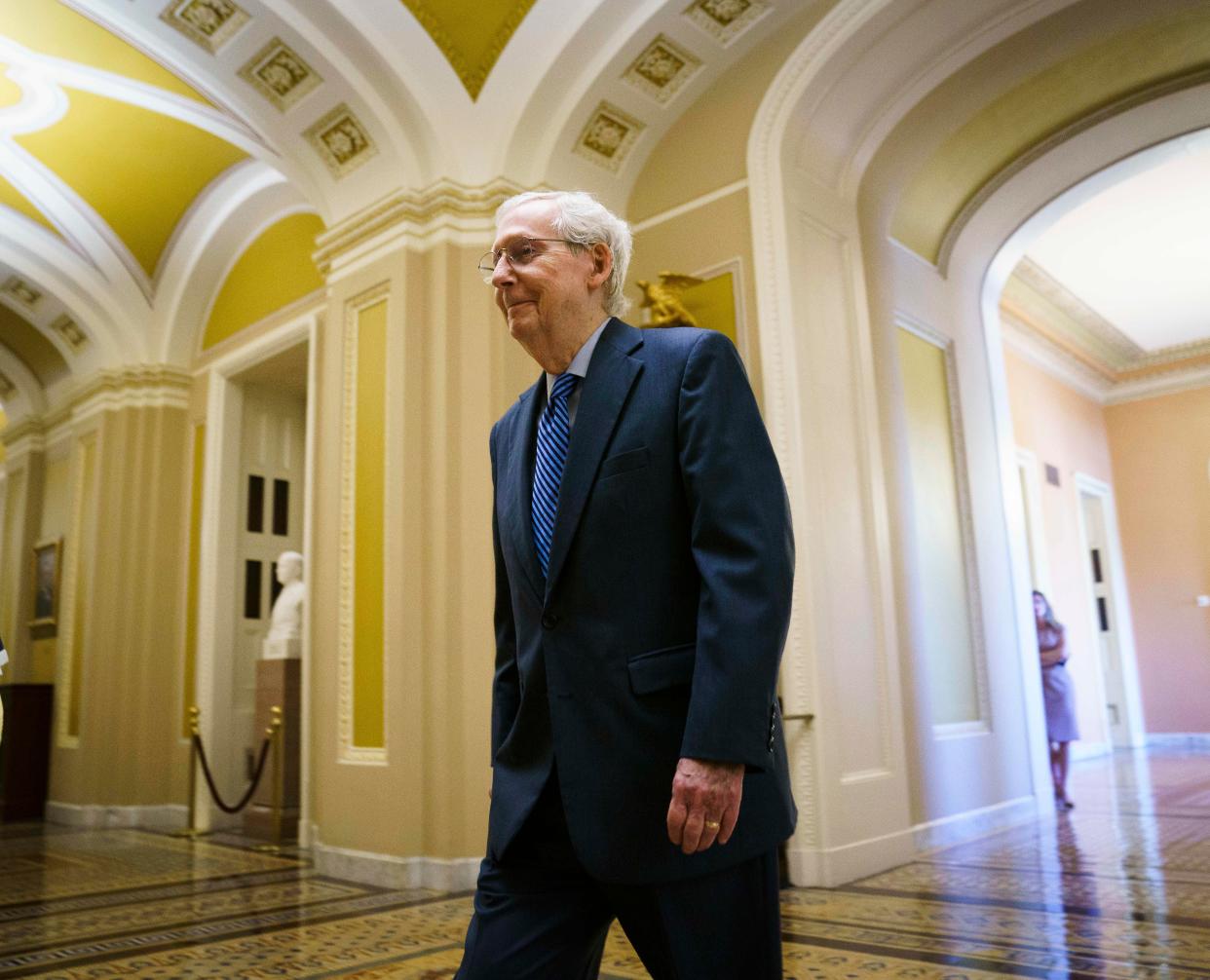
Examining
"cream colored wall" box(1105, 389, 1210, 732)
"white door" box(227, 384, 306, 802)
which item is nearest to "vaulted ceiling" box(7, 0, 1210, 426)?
"white door" box(227, 384, 306, 802)

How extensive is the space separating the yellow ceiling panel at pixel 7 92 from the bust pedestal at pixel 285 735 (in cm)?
404

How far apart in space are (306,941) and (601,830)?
328 centimetres

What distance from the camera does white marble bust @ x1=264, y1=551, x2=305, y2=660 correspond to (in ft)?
24.5

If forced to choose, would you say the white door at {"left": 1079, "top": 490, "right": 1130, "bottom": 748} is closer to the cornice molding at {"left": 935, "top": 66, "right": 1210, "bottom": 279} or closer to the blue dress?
the blue dress

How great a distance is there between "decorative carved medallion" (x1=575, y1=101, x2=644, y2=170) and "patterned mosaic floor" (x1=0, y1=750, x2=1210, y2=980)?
4.18 m

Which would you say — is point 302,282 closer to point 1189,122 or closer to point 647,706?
point 1189,122

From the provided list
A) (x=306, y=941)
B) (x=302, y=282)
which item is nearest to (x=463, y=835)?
(x=306, y=941)

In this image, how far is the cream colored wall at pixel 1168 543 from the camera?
41.2ft

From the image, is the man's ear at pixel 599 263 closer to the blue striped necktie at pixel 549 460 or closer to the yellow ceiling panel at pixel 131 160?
the blue striped necktie at pixel 549 460

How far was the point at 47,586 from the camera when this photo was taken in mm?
10047

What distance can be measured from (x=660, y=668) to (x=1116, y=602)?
1319 centimetres

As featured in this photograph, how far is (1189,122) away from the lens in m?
6.49

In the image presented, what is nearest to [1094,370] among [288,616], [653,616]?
[288,616]

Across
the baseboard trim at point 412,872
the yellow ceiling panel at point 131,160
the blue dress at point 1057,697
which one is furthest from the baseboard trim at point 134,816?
the blue dress at point 1057,697
